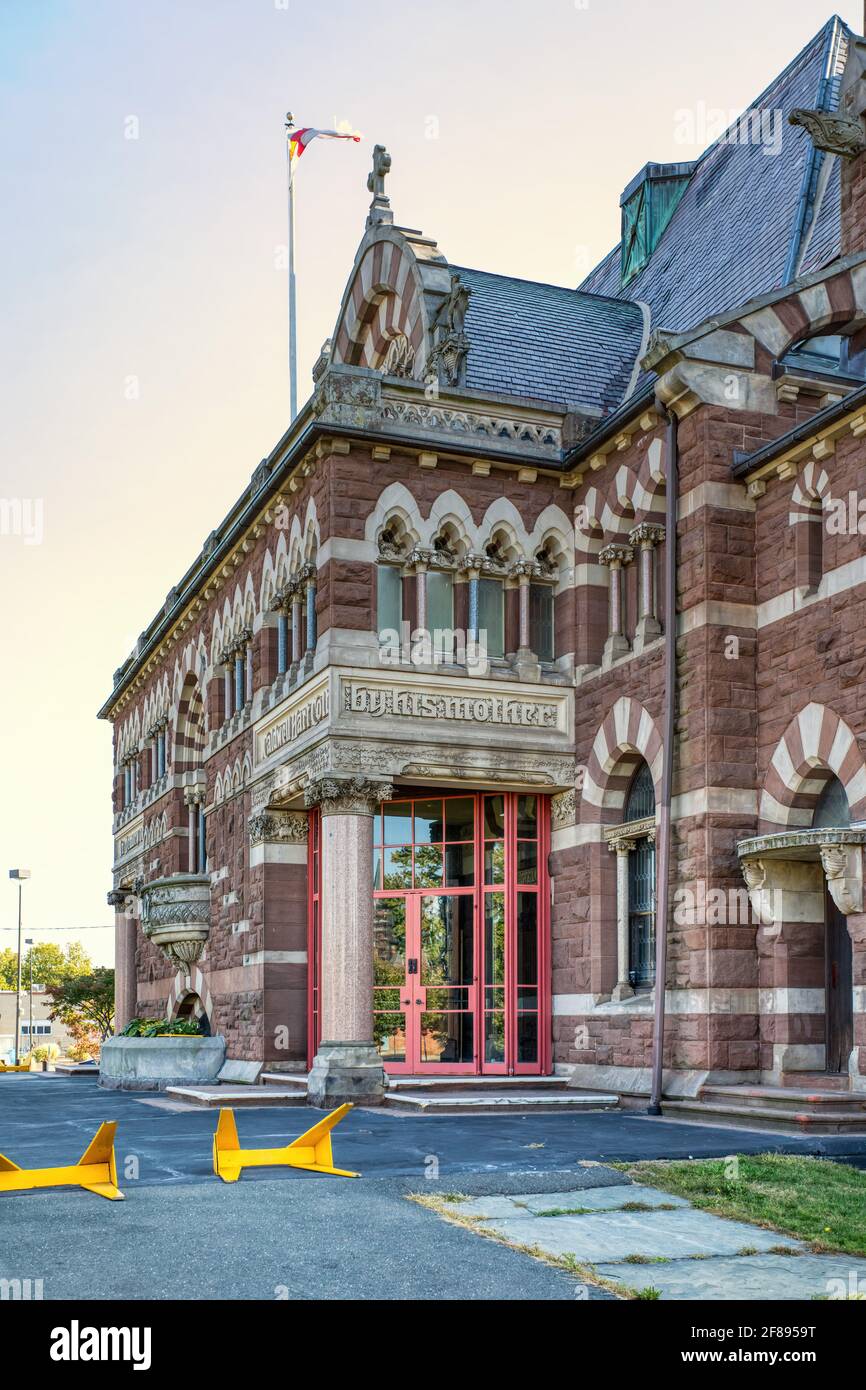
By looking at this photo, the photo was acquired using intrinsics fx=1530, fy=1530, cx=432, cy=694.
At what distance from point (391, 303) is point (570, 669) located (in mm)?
6747

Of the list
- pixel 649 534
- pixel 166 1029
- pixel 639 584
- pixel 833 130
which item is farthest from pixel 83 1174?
pixel 166 1029

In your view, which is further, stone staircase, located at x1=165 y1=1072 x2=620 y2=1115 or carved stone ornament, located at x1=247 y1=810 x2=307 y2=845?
carved stone ornament, located at x1=247 y1=810 x2=307 y2=845

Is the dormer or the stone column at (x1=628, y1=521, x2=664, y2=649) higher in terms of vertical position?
the dormer

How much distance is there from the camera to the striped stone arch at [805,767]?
1458cm

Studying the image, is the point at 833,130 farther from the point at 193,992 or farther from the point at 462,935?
the point at 193,992

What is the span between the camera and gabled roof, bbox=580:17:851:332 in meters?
19.4

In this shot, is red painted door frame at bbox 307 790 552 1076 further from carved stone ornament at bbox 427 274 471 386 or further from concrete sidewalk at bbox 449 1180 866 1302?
concrete sidewalk at bbox 449 1180 866 1302

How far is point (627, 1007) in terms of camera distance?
55.8ft

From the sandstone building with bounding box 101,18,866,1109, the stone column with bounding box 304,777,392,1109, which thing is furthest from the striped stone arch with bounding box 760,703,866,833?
the stone column with bounding box 304,777,392,1109

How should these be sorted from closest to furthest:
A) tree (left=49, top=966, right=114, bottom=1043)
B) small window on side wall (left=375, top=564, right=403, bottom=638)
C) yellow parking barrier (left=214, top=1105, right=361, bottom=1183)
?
yellow parking barrier (left=214, top=1105, right=361, bottom=1183) < small window on side wall (left=375, top=564, right=403, bottom=638) < tree (left=49, top=966, right=114, bottom=1043)

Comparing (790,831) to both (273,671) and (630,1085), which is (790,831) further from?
(273,671)

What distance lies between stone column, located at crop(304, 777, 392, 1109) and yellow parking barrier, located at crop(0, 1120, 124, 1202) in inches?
304

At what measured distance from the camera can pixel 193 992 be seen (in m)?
25.3
